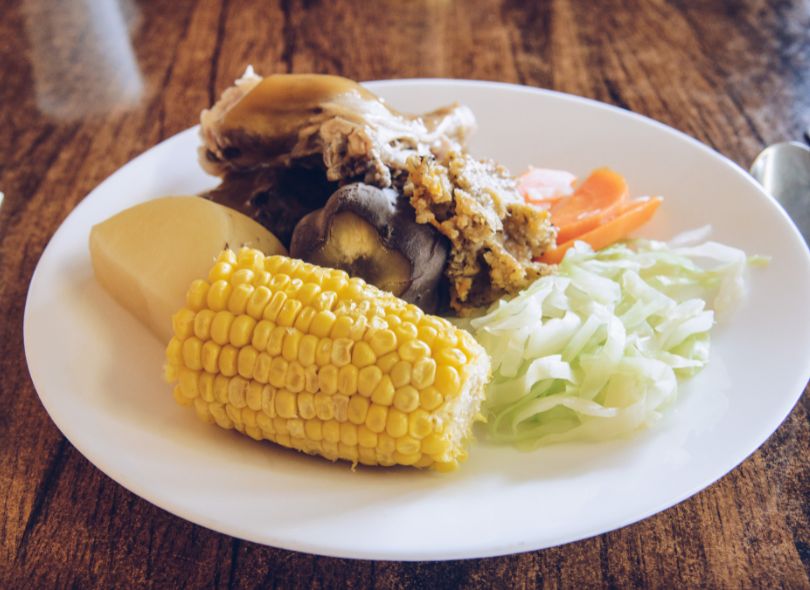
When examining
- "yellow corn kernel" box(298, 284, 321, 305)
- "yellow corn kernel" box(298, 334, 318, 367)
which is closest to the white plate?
"yellow corn kernel" box(298, 334, 318, 367)

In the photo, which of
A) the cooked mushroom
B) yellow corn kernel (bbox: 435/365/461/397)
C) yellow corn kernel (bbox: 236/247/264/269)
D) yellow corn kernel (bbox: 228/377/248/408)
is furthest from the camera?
the cooked mushroom

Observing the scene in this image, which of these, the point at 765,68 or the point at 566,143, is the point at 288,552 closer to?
the point at 566,143

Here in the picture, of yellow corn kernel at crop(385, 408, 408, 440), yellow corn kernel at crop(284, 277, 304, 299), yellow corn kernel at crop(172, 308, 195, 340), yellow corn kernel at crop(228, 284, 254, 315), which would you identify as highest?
yellow corn kernel at crop(284, 277, 304, 299)

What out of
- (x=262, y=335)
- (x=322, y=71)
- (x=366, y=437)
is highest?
(x=262, y=335)

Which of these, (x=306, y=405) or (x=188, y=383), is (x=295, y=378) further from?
(x=188, y=383)

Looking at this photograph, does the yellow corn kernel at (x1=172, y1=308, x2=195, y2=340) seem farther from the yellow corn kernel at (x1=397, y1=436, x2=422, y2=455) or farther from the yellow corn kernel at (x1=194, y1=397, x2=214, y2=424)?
the yellow corn kernel at (x1=397, y1=436, x2=422, y2=455)

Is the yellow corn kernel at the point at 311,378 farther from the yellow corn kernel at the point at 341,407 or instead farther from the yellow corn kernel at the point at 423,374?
the yellow corn kernel at the point at 423,374

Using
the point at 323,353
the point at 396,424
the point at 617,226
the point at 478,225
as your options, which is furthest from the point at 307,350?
the point at 617,226

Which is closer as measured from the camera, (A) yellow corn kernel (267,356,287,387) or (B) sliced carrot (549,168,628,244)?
(A) yellow corn kernel (267,356,287,387)
